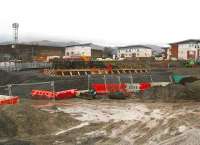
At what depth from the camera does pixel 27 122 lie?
53.0 ft

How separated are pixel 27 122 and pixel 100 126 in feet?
11.4

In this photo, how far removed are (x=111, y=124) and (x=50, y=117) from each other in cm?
314

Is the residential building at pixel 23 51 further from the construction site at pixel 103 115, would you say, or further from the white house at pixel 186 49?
the construction site at pixel 103 115

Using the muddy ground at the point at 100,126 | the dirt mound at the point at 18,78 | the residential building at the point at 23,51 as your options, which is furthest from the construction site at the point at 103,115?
the residential building at the point at 23,51

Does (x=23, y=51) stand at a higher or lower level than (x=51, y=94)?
higher

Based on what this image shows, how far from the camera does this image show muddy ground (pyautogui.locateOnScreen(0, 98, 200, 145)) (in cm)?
1404

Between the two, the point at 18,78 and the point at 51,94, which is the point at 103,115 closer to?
the point at 51,94

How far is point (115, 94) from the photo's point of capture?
28.1 meters

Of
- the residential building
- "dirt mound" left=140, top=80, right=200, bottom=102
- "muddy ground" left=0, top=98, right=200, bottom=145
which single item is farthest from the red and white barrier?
the residential building

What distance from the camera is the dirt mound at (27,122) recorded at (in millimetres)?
15188

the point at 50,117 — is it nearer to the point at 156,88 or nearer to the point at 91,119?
the point at 91,119

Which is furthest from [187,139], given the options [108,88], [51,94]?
[108,88]

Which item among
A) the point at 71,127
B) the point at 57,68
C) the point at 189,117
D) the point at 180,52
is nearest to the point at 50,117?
the point at 71,127

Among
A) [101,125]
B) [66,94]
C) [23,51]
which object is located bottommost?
[101,125]
